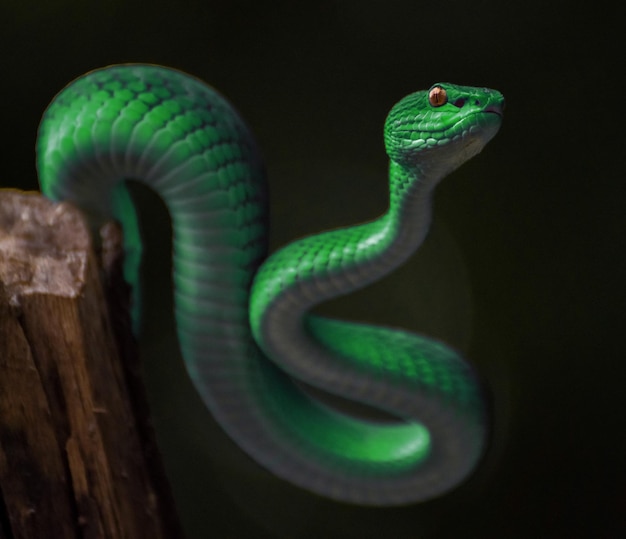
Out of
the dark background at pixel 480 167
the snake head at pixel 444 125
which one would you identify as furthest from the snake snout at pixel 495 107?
the dark background at pixel 480 167

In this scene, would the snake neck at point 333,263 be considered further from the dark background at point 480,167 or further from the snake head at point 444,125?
the dark background at point 480,167

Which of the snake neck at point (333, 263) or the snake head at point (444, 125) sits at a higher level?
the snake head at point (444, 125)

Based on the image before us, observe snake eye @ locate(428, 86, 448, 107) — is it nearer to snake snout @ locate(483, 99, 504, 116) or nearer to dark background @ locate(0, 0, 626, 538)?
snake snout @ locate(483, 99, 504, 116)

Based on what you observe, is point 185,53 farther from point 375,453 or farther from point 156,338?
point 375,453

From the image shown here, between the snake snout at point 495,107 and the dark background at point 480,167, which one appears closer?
the snake snout at point 495,107

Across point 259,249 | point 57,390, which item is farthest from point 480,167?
point 57,390
